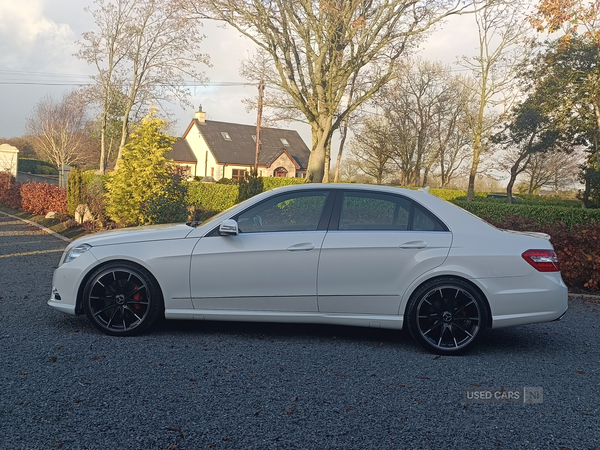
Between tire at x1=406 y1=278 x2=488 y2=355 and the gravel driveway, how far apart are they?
0.16 meters

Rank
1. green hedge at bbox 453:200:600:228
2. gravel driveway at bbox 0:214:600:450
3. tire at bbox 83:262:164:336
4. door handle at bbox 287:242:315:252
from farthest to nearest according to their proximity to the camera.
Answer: green hedge at bbox 453:200:600:228, tire at bbox 83:262:164:336, door handle at bbox 287:242:315:252, gravel driveway at bbox 0:214:600:450

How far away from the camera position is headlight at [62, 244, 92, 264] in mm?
5391

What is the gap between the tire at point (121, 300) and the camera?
529cm

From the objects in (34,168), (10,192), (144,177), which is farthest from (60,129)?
(144,177)

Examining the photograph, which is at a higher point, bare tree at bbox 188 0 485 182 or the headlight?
bare tree at bbox 188 0 485 182

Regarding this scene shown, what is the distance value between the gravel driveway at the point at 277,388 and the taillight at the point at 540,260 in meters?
0.89

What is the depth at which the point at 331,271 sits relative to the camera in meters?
5.14

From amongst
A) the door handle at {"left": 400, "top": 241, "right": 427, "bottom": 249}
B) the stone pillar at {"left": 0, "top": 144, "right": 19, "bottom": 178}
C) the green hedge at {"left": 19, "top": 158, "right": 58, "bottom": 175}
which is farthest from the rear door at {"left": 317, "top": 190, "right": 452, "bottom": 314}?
the green hedge at {"left": 19, "top": 158, "right": 58, "bottom": 175}

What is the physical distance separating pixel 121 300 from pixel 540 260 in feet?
13.2

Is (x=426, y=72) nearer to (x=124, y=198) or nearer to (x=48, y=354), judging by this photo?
(x=124, y=198)

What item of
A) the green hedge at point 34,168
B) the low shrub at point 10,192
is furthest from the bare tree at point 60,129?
the low shrub at point 10,192

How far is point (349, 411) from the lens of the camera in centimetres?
371

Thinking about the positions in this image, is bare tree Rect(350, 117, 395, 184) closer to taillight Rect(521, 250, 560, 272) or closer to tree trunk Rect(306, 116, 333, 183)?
tree trunk Rect(306, 116, 333, 183)

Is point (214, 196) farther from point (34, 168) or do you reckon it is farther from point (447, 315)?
point (34, 168)
